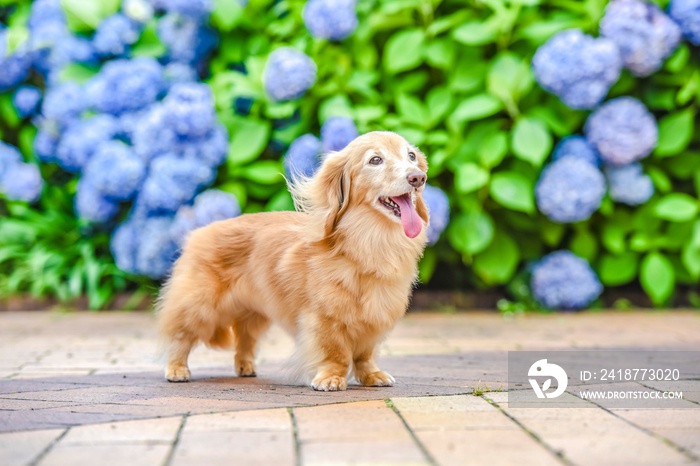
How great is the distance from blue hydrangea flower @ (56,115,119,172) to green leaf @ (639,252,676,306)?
384 centimetres

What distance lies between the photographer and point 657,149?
631 cm

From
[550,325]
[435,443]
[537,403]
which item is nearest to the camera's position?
[435,443]

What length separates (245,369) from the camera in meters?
3.92

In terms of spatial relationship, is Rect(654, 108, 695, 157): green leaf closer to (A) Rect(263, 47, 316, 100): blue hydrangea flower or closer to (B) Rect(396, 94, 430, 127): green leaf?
(B) Rect(396, 94, 430, 127): green leaf

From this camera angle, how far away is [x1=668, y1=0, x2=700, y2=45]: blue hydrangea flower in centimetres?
607

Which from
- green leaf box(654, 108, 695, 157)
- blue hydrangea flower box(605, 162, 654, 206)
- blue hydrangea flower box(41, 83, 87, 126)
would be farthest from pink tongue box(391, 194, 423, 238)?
blue hydrangea flower box(41, 83, 87, 126)

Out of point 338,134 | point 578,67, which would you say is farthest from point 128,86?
point 578,67

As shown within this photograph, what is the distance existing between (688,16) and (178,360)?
4237mm

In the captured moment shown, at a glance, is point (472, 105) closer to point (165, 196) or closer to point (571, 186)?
point (571, 186)

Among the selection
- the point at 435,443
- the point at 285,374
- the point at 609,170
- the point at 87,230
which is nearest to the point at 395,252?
the point at 285,374

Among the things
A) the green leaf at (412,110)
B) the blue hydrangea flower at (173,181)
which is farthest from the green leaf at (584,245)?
the blue hydrangea flower at (173,181)

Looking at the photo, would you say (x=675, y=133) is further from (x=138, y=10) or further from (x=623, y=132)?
(x=138, y=10)

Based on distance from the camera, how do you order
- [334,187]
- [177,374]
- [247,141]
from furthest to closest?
[247,141]
[177,374]
[334,187]

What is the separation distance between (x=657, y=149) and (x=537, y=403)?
3.86 metres
